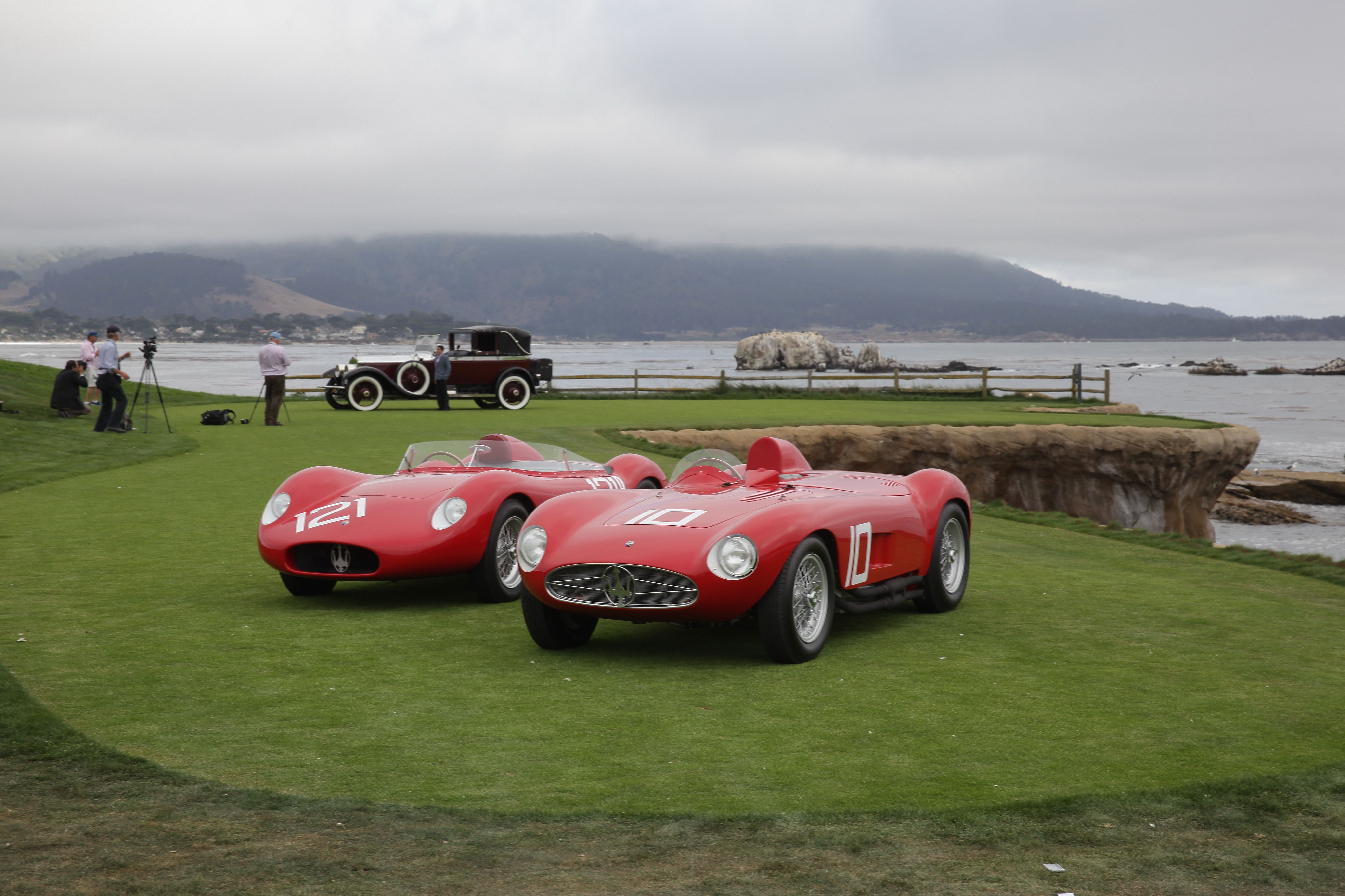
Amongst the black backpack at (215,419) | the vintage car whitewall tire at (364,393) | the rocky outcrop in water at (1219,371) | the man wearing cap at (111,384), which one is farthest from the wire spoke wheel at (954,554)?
the rocky outcrop in water at (1219,371)

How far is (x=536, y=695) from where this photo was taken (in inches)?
250

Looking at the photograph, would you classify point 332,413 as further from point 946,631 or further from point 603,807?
point 603,807

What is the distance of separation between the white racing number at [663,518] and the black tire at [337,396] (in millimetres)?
27962

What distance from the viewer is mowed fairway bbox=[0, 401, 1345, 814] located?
5.02m

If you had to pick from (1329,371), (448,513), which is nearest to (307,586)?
(448,513)

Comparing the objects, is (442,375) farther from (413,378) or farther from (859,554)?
(859,554)

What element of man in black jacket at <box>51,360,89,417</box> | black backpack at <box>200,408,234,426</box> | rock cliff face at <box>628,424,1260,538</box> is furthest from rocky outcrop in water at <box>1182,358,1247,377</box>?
man in black jacket at <box>51,360,89,417</box>

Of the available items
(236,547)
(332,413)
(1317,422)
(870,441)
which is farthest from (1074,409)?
(1317,422)

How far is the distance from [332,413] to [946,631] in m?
26.6

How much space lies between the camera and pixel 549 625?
24.3 ft

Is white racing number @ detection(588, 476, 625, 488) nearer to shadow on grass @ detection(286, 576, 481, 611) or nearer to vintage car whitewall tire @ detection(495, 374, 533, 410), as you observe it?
shadow on grass @ detection(286, 576, 481, 611)

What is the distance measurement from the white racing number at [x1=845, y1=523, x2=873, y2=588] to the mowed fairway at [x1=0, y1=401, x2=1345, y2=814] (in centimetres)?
44

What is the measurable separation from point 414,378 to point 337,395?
7.37 ft

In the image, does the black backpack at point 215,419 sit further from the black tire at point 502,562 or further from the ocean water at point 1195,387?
the black tire at point 502,562
